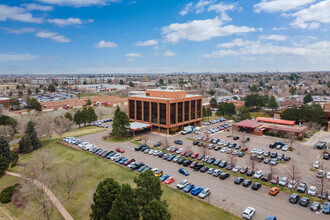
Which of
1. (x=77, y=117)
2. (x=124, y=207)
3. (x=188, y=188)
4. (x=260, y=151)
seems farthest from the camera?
(x=77, y=117)

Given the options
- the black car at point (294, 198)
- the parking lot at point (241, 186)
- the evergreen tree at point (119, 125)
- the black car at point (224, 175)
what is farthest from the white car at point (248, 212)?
the evergreen tree at point (119, 125)

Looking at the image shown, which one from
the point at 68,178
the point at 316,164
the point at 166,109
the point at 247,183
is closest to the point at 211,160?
the point at 247,183

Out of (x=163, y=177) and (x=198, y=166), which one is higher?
(x=198, y=166)

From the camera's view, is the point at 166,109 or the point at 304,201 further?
the point at 166,109

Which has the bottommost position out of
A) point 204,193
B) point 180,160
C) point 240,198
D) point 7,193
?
point 7,193

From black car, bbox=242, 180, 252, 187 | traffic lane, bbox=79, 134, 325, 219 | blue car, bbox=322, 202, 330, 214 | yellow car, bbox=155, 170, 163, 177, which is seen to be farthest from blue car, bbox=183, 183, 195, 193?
blue car, bbox=322, 202, 330, 214

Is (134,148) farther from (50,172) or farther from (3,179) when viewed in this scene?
(3,179)

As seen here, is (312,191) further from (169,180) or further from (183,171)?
(169,180)
